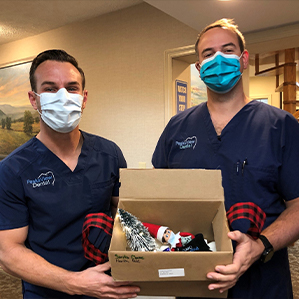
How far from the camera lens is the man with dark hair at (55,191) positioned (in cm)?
100

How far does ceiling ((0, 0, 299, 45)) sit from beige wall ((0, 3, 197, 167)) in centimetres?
16

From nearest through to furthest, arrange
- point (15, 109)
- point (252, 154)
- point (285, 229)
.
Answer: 1. point (285, 229)
2. point (252, 154)
3. point (15, 109)

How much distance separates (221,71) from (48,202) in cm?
80

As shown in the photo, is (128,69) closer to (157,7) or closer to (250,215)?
(157,7)

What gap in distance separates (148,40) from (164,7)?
111cm

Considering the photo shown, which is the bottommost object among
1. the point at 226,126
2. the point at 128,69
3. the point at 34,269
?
the point at 34,269

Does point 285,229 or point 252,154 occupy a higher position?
point 252,154

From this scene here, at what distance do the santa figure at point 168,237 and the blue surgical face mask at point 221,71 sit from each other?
61cm

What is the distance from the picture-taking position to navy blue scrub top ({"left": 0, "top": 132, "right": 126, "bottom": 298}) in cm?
107

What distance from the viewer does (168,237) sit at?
Answer: 0.89m

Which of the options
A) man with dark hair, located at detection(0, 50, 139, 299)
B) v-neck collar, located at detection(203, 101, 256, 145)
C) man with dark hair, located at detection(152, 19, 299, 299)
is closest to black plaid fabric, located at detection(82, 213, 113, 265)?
man with dark hair, located at detection(0, 50, 139, 299)

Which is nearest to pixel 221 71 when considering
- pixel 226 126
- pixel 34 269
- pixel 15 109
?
pixel 226 126

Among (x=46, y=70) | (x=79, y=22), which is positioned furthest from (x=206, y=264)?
(x=79, y=22)

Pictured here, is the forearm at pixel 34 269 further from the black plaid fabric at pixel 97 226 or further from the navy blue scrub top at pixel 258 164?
the navy blue scrub top at pixel 258 164
